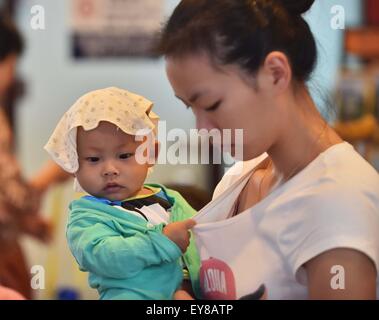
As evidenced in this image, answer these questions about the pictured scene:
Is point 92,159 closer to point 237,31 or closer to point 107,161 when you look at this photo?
point 107,161

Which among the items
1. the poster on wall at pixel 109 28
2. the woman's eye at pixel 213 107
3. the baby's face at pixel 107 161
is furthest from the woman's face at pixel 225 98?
the poster on wall at pixel 109 28

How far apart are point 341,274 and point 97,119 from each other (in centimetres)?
37

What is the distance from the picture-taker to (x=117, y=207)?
85cm

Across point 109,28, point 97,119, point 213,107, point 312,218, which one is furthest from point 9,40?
point 312,218

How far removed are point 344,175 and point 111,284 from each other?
0.34 meters

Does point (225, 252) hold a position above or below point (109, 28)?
below

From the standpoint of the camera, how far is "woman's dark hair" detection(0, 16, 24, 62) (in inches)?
40.9

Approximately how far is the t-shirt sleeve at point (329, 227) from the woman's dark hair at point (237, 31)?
182mm

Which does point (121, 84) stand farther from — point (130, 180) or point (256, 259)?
point (256, 259)

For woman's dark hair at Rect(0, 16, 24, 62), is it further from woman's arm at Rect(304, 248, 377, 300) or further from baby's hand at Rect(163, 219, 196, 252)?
woman's arm at Rect(304, 248, 377, 300)

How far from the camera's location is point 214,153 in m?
0.92

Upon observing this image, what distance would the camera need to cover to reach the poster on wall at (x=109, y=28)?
103cm

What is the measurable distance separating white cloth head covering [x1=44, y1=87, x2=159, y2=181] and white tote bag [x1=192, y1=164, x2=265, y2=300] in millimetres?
149
